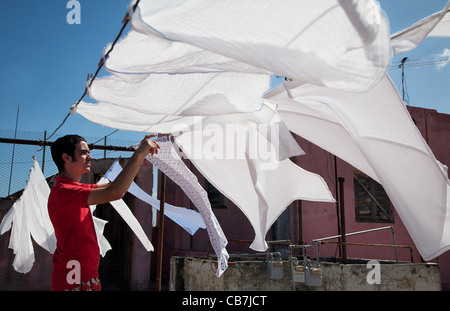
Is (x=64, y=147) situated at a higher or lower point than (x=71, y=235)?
higher

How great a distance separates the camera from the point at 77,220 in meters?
2.28

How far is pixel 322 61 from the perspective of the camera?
1.65 metres

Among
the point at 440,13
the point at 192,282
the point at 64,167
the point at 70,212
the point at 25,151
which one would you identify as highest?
the point at 25,151

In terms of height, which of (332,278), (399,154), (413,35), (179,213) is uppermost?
(413,35)

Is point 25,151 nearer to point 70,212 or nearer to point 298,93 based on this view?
point 70,212

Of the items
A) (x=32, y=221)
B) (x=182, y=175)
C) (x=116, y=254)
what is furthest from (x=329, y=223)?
(x=182, y=175)

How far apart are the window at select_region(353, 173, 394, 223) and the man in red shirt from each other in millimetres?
8494

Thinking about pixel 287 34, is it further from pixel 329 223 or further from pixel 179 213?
pixel 329 223

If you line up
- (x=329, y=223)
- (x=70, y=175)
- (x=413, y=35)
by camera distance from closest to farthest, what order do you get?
(x=413, y=35) < (x=70, y=175) < (x=329, y=223)

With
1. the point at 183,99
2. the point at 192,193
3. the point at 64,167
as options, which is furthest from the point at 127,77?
the point at 192,193

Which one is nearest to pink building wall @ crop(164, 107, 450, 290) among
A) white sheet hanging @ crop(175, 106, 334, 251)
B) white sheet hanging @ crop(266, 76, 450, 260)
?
white sheet hanging @ crop(175, 106, 334, 251)

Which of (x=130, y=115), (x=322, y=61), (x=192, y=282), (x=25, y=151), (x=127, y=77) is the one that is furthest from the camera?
(x=25, y=151)

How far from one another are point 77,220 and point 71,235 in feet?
0.30
